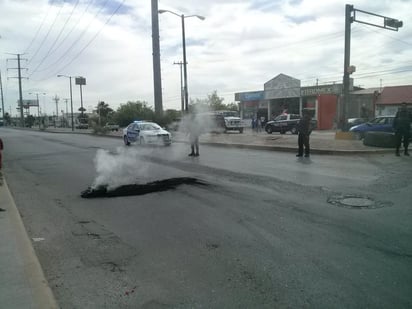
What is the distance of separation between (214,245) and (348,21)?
16.8m

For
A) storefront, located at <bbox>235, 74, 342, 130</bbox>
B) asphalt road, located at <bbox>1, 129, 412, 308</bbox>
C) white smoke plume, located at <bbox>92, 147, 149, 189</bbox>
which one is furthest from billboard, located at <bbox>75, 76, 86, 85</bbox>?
asphalt road, located at <bbox>1, 129, 412, 308</bbox>

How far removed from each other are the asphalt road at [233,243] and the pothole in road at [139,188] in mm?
334

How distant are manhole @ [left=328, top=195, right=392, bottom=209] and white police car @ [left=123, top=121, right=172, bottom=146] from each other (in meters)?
15.7

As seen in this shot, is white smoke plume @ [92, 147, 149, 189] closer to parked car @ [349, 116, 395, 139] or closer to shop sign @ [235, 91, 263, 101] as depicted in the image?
parked car @ [349, 116, 395, 139]

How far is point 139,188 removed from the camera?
9008mm

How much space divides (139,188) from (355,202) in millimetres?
4748

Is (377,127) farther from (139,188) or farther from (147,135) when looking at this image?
(139,188)

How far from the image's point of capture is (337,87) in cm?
4144

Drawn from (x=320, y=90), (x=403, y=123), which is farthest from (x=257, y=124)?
(x=403, y=123)

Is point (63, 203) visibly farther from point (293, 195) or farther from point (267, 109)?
point (267, 109)

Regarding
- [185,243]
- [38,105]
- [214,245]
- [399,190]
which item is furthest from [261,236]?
[38,105]

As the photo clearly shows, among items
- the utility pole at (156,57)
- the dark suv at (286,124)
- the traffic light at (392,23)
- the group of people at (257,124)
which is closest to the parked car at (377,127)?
the traffic light at (392,23)

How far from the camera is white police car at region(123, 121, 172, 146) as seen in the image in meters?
22.3

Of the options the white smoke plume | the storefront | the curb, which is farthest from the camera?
the storefront
